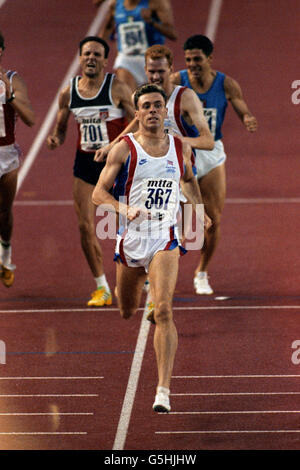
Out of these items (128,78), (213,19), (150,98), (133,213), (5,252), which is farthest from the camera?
(213,19)

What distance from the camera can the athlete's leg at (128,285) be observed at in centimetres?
774

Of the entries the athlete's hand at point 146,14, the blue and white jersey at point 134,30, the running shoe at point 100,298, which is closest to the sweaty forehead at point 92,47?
the running shoe at point 100,298

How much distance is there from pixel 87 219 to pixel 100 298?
69cm

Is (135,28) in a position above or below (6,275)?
above

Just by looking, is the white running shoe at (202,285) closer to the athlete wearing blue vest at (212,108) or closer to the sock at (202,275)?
the sock at (202,275)

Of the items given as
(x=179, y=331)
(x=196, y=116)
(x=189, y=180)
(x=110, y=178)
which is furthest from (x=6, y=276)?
(x=110, y=178)

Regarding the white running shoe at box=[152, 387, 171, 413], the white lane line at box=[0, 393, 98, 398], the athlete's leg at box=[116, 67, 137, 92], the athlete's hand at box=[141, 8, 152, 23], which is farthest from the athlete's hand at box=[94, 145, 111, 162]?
the athlete's leg at box=[116, 67, 137, 92]

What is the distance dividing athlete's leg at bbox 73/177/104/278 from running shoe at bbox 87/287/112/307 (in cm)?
14

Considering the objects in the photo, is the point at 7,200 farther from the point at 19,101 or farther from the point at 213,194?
the point at 213,194

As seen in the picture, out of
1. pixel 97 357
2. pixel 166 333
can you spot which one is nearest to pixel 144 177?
pixel 166 333

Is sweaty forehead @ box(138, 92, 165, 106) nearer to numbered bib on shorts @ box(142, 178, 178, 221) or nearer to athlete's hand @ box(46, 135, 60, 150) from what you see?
numbered bib on shorts @ box(142, 178, 178, 221)

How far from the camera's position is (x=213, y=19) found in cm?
2109

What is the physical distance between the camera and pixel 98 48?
9375 millimetres

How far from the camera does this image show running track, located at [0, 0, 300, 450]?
7.11m
